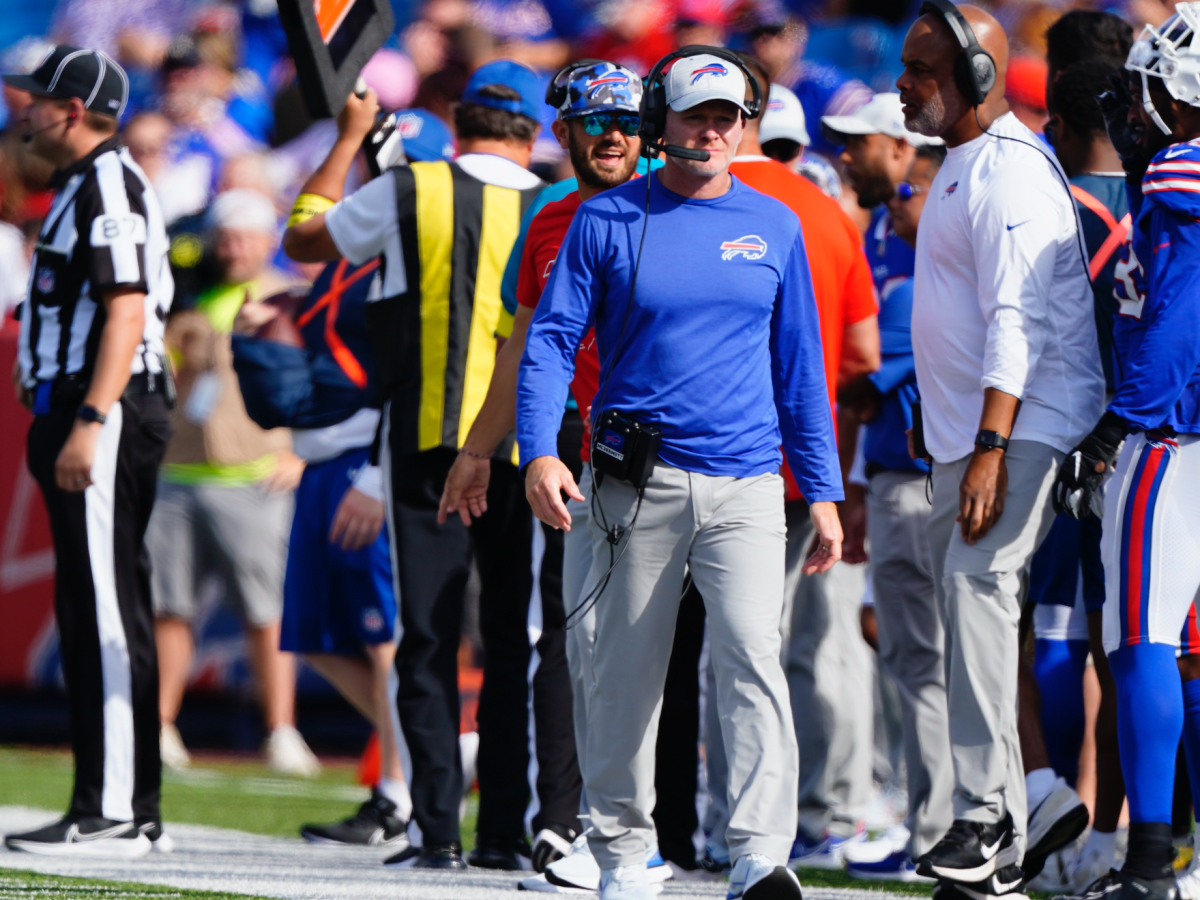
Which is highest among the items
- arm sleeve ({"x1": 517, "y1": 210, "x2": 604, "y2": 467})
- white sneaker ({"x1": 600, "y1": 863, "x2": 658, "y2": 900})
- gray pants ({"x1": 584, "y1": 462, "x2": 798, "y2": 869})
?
arm sleeve ({"x1": 517, "y1": 210, "x2": 604, "y2": 467})

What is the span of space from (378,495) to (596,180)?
1.80 m

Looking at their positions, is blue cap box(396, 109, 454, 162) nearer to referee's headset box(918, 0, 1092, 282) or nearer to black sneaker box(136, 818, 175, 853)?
referee's headset box(918, 0, 1092, 282)

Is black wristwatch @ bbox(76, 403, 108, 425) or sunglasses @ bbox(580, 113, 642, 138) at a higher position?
sunglasses @ bbox(580, 113, 642, 138)

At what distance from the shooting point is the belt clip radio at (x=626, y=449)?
12.7 ft

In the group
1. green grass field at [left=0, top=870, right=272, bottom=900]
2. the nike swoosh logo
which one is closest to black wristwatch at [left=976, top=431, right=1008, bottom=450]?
the nike swoosh logo

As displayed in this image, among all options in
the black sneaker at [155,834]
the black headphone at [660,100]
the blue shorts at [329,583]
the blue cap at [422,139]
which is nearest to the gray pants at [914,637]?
the black headphone at [660,100]

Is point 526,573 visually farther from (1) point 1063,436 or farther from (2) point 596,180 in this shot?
(1) point 1063,436

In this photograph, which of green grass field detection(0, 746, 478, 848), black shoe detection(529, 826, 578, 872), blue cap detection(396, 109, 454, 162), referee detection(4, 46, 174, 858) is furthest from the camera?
green grass field detection(0, 746, 478, 848)

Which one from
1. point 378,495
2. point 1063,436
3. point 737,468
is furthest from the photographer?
point 378,495

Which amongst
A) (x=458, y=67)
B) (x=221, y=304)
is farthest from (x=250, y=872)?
(x=221, y=304)

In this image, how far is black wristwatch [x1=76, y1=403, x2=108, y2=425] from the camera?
17.0ft

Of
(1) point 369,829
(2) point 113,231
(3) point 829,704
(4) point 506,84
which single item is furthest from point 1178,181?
(1) point 369,829

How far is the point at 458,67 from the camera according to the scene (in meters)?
6.95

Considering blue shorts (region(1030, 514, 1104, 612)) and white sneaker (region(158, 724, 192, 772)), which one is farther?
white sneaker (region(158, 724, 192, 772))
